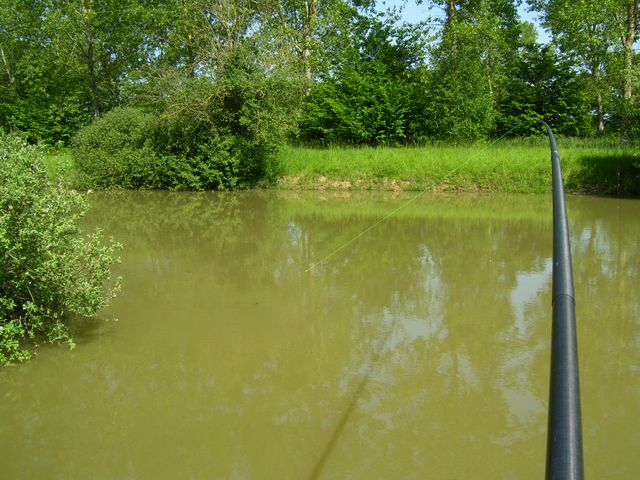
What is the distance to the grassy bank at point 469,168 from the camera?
57.7 ft

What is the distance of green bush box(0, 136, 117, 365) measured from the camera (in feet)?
17.5

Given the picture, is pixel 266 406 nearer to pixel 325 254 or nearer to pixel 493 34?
pixel 325 254

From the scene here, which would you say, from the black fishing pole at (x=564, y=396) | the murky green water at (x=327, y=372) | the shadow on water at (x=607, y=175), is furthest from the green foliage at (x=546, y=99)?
the black fishing pole at (x=564, y=396)

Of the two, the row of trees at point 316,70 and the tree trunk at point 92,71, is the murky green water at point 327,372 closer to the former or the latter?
the row of trees at point 316,70

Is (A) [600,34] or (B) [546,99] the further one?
(B) [546,99]

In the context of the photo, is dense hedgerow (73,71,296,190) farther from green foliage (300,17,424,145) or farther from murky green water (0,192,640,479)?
murky green water (0,192,640,479)

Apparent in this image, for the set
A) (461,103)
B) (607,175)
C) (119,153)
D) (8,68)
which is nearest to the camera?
(607,175)

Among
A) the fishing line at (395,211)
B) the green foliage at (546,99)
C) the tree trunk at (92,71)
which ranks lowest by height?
the fishing line at (395,211)

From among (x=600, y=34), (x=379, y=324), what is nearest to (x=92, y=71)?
(x=600, y=34)

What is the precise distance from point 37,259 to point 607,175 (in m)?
16.3

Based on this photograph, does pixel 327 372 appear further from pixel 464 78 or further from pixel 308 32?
pixel 308 32

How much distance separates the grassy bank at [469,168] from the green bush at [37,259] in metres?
14.1

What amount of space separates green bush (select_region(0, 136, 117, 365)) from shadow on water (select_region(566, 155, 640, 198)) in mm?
15202

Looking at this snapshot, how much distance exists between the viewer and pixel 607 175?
57.5ft
